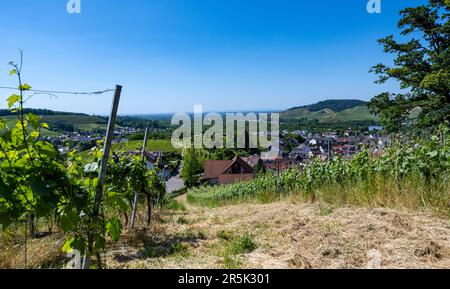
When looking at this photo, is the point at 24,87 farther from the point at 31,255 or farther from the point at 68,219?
the point at 31,255

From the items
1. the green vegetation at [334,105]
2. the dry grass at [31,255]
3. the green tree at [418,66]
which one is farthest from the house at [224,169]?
the green vegetation at [334,105]

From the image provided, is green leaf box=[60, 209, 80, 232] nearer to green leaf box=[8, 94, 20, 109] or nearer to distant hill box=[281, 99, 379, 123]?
green leaf box=[8, 94, 20, 109]

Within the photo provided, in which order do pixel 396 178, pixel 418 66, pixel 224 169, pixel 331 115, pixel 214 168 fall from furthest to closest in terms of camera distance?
pixel 331 115 → pixel 214 168 → pixel 224 169 → pixel 418 66 → pixel 396 178

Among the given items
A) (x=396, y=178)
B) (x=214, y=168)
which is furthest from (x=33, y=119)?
(x=214, y=168)

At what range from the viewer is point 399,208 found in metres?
3.95

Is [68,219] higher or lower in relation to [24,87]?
lower

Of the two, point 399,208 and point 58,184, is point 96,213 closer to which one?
point 58,184

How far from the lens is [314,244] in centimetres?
291

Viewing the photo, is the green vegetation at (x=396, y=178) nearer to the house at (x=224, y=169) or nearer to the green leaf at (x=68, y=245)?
the green leaf at (x=68, y=245)

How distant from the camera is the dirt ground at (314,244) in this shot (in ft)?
8.13

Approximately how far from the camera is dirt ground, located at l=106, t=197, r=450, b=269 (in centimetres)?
248

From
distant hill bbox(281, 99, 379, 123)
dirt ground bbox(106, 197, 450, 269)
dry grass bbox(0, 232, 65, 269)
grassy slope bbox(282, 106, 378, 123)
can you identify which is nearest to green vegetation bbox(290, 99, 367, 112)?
distant hill bbox(281, 99, 379, 123)

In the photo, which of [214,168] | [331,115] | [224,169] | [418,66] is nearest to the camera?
[418,66]

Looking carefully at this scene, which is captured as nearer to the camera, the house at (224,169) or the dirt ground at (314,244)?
the dirt ground at (314,244)
